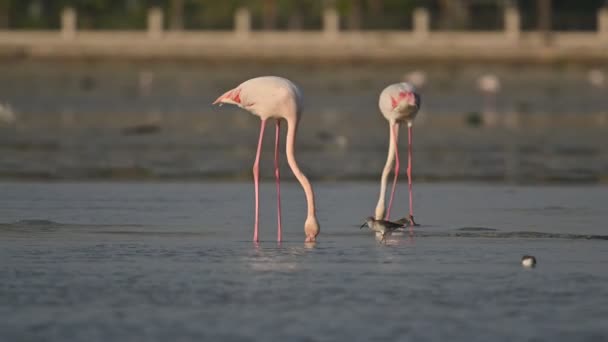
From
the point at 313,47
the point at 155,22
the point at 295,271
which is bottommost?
the point at 295,271

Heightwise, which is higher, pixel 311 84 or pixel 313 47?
pixel 313 47

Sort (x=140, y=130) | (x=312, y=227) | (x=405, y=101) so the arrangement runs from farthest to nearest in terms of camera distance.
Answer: (x=140, y=130) < (x=405, y=101) < (x=312, y=227)

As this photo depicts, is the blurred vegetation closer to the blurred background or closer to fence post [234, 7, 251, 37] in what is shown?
the blurred background

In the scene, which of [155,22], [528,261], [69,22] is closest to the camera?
[528,261]

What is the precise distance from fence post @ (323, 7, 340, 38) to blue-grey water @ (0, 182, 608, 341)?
5133 centimetres

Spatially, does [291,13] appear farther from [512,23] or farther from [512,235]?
[512,235]

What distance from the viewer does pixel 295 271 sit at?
1037cm

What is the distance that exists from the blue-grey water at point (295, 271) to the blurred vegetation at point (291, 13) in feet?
179

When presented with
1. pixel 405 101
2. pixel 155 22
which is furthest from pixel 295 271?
pixel 155 22

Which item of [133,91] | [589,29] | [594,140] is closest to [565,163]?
[594,140]

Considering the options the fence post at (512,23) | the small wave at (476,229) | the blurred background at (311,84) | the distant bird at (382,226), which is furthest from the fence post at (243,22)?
the distant bird at (382,226)

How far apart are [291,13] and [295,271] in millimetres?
64890

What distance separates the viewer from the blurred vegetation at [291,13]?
72000 mm

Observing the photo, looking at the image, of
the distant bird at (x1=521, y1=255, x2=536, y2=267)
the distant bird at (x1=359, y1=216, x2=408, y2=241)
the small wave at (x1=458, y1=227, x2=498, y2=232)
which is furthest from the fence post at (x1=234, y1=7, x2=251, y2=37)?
the distant bird at (x1=521, y1=255, x2=536, y2=267)
